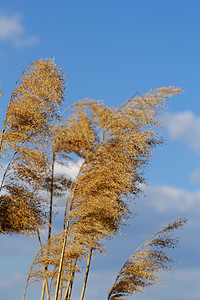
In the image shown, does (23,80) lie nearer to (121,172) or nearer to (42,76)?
(42,76)

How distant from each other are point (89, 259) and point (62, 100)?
124 inches

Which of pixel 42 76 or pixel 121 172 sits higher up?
pixel 42 76

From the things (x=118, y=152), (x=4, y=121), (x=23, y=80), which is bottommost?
(x=118, y=152)

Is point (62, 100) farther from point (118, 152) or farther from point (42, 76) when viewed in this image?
point (118, 152)

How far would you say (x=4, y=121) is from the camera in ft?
31.0

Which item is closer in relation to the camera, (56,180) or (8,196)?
(8,196)

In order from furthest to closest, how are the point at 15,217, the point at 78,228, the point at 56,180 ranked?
the point at 56,180, the point at 15,217, the point at 78,228

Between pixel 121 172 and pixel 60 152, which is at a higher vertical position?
pixel 60 152

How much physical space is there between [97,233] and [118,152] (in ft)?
5.05

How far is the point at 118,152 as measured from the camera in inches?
366

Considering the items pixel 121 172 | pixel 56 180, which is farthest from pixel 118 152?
pixel 56 180


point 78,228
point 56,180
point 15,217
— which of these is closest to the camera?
point 78,228

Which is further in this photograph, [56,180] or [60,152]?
[56,180]

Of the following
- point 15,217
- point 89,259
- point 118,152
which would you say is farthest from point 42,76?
point 89,259
